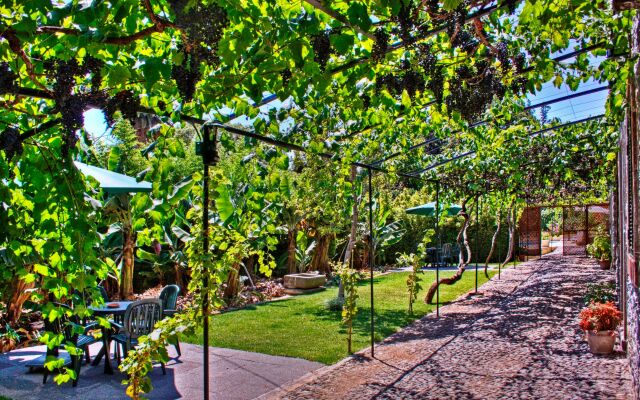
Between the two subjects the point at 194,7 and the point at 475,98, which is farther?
the point at 475,98

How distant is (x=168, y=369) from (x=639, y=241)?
565 cm

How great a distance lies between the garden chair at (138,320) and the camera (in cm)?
642

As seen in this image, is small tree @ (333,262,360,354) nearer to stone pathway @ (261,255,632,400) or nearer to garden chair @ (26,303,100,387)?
stone pathway @ (261,255,632,400)

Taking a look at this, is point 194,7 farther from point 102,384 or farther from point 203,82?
point 102,384

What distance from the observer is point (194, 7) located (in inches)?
96.3

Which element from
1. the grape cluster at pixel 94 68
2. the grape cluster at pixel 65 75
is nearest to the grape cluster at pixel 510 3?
the grape cluster at pixel 94 68

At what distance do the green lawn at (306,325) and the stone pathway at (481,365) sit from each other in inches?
19.2

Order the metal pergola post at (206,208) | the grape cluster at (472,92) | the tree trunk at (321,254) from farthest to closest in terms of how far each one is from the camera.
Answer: the tree trunk at (321,254) → the grape cluster at (472,92) → the metal pergola post at (206,208)

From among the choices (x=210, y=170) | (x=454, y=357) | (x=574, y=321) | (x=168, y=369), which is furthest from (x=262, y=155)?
(x=574, y=321)

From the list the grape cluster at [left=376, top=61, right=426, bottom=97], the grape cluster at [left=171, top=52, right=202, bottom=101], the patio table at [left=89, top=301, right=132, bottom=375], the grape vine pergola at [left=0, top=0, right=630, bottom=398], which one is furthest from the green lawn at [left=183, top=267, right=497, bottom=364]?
the grape cluster at [left=171, top=52, right=202, bottom=101]

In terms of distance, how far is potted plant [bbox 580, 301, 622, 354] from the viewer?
6.88 meters

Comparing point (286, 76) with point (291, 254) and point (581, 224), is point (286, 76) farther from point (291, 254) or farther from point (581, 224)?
point (581, 224)

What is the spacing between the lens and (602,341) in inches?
271

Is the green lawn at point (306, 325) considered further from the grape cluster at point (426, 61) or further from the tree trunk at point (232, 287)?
the grape cluster at point (426, 61)
